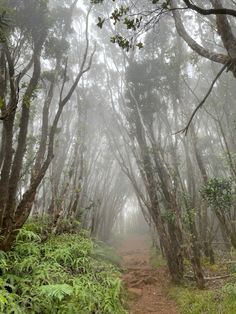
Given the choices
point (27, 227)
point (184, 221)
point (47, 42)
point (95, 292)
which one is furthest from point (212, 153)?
point (95, 292)

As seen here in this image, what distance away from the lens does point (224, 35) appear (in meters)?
4.41

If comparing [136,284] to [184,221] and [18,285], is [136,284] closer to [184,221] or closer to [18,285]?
[184,221]

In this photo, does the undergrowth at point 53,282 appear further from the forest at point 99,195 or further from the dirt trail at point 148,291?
the dirt trail at point 148,291

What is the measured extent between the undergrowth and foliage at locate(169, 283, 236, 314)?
6.93ft

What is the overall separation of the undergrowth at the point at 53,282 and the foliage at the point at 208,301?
6.93 feet

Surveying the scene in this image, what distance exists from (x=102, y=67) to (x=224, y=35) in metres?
16.5

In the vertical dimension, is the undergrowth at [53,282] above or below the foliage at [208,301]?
above

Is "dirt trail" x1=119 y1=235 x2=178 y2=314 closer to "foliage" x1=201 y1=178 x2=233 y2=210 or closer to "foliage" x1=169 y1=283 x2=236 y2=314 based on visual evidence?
"foliage" x1=169 y1=283 x2=236 y2=314

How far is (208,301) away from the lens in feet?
22.3

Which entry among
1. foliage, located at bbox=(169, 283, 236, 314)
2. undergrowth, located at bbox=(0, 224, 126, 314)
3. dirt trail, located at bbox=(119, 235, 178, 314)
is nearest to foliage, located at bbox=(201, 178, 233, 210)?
foliage, located at bbox=(169, 283, 236, 314)

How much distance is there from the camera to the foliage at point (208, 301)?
621 centimetres

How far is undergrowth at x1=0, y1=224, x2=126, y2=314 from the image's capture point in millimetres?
4076

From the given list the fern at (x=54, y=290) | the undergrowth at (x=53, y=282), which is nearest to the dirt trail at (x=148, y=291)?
the undergrowth at (x=53, y=282)

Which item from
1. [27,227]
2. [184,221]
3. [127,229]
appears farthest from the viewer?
[127,229]
